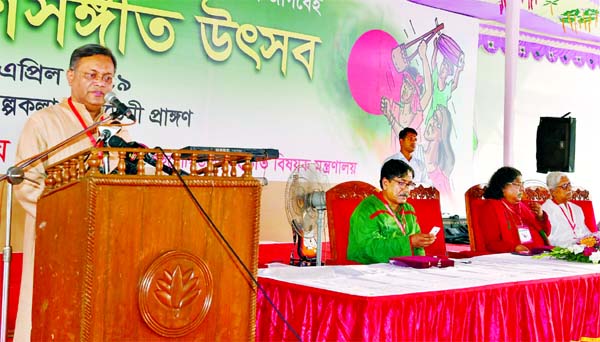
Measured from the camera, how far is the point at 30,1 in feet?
14.7

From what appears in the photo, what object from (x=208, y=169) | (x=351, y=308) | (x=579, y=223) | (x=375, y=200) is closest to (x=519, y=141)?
(x=579, y=223)

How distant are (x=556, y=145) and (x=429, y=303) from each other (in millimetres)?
5172

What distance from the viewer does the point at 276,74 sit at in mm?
5844

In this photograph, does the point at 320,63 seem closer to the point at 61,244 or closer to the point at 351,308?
the point at 351,308

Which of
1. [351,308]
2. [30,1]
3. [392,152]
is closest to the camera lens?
[351,308]

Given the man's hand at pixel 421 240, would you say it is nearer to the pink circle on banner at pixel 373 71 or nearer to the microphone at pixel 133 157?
the microphone at pixel 133 157

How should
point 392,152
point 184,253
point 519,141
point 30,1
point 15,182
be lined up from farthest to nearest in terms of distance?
1. point 519,141
2. point 392,152
3. point 30,1
4. point 15,182
5. point 184,253

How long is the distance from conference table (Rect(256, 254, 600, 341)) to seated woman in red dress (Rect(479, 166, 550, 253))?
930 mm

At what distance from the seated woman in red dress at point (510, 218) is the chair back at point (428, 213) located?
46 cm

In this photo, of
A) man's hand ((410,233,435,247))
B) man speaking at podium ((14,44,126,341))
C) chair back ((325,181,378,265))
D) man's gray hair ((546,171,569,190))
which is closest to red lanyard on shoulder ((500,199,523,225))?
man's gray hair ((546,171,569,190))

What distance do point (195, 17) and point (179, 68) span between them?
1.27 ft

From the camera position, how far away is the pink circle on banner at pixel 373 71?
254 inches

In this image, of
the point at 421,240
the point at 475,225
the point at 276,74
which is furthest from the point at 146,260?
the point at 276,74

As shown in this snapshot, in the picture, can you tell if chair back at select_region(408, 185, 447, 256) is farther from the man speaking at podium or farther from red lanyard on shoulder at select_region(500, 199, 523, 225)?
the man speaking at podium
